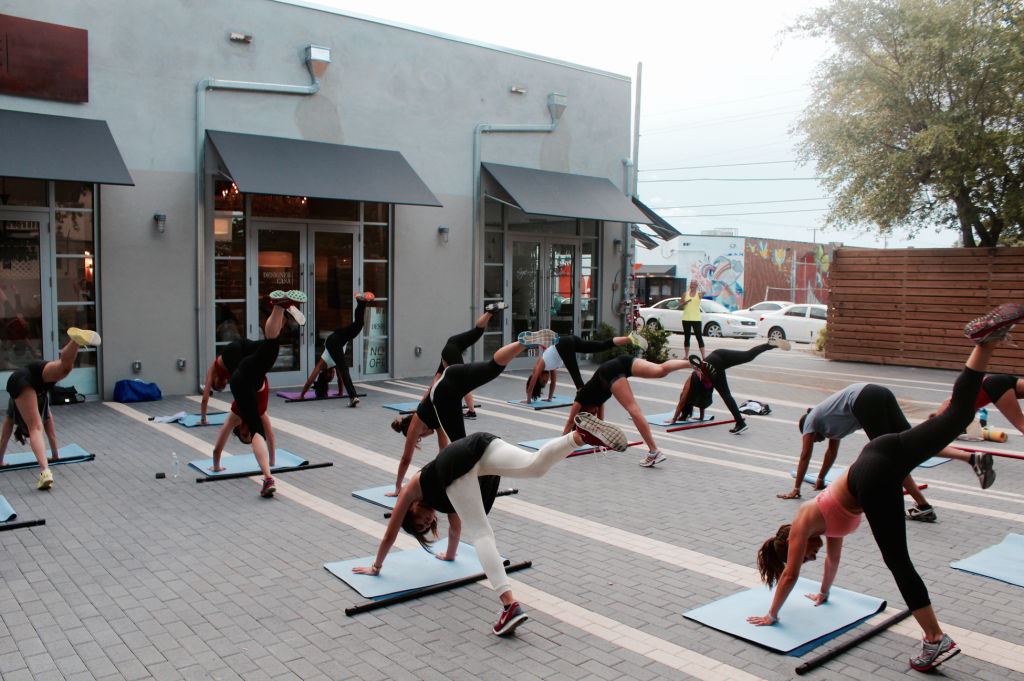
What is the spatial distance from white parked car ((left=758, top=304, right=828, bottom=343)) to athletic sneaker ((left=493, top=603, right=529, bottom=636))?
2129cm

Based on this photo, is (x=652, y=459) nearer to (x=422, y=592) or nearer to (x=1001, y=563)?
(x=1001, y=563)

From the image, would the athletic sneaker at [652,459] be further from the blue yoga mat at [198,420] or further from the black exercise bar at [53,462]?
the black exercise bar at [53,462]

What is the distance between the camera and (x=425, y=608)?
4.57 m

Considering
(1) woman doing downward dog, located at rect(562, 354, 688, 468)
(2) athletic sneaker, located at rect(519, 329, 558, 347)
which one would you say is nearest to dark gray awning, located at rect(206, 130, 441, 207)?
(1) woman doing downward dog, located at rect(562, 354, 688, 468)

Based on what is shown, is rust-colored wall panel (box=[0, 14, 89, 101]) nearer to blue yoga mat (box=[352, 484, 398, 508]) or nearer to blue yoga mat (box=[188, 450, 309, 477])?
blue yoga mat (box=[188, 450, 309, 477])

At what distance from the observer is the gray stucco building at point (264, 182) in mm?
10695

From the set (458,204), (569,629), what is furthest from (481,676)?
(458,204)

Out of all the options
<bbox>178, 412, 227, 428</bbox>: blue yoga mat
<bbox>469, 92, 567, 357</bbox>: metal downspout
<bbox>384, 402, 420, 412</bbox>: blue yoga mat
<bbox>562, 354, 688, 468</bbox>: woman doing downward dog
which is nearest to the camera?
<bbox>562, 354, 688, 468</bbox>: woman doing downward dog

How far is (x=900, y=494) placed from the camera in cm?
383

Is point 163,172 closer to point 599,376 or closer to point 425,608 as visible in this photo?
point 599,376

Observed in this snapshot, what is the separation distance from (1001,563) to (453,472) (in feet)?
13.3

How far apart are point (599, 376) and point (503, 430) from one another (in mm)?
2053

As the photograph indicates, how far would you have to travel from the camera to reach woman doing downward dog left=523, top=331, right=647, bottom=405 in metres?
8.70

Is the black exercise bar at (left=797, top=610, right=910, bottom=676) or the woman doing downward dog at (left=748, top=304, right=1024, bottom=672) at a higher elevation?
the woman doing downward dog at (left=748, top=304, right=1024, bottom=672)
